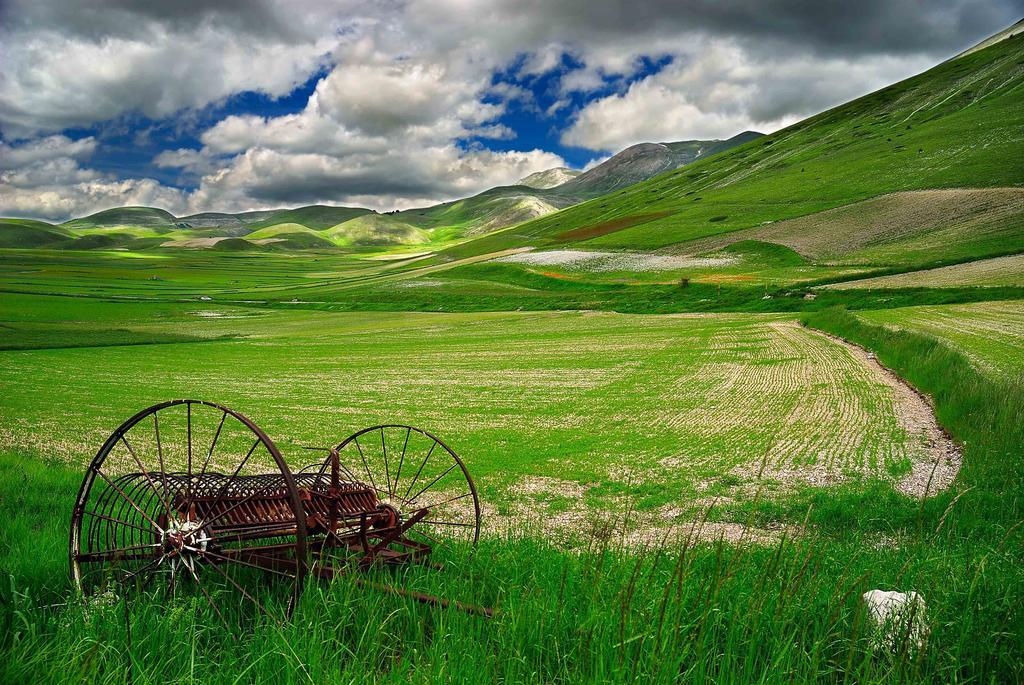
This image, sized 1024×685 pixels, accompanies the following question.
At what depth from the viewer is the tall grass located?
4.12 m

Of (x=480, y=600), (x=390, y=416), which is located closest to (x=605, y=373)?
(x=390, y=416)

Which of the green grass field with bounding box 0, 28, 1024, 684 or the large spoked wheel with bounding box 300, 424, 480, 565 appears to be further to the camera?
the large spoked wheel with bounding box 300, 424, 480, 565

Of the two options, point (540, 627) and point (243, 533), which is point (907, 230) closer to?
point (540, 627)

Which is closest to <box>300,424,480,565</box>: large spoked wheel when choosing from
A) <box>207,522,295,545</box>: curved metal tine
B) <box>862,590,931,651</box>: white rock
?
<box>207,522,295,545</box>: curved metal tine

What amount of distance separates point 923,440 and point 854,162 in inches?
5284

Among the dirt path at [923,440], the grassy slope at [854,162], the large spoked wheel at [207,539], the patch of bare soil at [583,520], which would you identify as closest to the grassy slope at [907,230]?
the grassy slope at [854,162]

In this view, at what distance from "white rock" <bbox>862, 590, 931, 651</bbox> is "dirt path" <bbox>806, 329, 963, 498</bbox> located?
240 centimetres

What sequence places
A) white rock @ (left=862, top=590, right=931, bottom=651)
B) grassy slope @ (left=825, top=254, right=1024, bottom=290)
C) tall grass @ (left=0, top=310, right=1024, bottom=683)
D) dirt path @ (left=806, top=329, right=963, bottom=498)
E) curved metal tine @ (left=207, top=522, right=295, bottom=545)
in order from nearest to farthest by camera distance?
tall grass @ (left=0, top=310, right=1024, bottom=683), white rock @ (left=862, top=590, right=931, bottom=651), curved metal tine @ (left=207, top=522, right=295, bottom=545), dirt path @ (left=806, top=329, right=963, bottom=498), grassy slope @ (left=825, top=254, right=1024, bottom=290)

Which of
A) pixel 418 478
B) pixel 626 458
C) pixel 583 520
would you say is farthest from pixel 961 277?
pixel 418 478

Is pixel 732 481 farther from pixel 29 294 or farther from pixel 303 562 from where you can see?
pixel 29 294

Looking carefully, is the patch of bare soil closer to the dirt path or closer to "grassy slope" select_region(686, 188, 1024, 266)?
the dirt path

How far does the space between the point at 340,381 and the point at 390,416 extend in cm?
1047

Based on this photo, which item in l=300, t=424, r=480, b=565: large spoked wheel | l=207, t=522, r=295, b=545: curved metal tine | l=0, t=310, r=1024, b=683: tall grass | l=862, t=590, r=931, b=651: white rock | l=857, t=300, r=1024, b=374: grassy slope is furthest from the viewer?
l=857, t=300, r=1024, b=374: grassy slope

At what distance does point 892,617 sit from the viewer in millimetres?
4688
